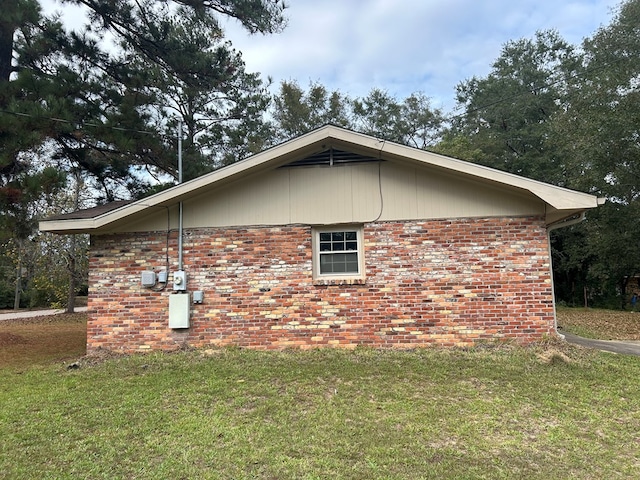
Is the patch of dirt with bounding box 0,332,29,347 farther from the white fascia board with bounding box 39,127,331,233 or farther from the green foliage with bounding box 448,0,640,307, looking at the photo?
the green foliage with bounding box 448,0,640,307

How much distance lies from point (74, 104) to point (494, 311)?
31.4 ft

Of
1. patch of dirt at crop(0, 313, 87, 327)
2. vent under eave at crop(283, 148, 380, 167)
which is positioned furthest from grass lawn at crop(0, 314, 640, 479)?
patch of dirt at crop(0, 313, 87, 327)

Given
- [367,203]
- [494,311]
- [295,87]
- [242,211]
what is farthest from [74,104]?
[295,87]

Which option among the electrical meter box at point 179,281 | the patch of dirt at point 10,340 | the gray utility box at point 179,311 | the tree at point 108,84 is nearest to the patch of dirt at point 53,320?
the patch of dirt at point 10,340

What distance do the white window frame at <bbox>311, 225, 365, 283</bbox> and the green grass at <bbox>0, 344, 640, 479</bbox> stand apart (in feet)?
4.20

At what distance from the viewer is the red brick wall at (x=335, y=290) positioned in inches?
284

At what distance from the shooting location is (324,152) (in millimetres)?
7742

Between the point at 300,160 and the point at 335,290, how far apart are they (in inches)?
93.7

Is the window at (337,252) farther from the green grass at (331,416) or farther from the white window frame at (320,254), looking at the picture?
the green grass at (331,416)

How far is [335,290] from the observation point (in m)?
7.50

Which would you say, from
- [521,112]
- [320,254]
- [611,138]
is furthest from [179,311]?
[521,112]

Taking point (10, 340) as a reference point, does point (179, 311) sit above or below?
above

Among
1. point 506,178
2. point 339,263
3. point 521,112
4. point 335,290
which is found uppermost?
point 521,112

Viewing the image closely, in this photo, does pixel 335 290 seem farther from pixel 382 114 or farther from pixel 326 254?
pixel 382 114
